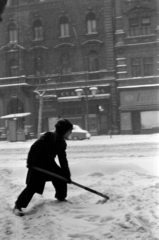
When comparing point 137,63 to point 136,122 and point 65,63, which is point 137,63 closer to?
point 136,122

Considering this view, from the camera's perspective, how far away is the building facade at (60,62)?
3.91 metres

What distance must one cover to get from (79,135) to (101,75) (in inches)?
44.5

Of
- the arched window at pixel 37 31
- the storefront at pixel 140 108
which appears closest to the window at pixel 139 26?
the storefront at pixel 140 108

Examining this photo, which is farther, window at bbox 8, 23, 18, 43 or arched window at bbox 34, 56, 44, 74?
arched window at bbox 34, 56, 44, 74

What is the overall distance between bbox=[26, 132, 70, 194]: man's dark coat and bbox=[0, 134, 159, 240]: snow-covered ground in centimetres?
30

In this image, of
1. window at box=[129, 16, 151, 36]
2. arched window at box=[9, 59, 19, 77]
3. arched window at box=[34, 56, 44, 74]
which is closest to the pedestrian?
arched window at box=[9, 59, 19, 77]

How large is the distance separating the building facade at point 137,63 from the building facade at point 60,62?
17 cm

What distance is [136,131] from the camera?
182 inches

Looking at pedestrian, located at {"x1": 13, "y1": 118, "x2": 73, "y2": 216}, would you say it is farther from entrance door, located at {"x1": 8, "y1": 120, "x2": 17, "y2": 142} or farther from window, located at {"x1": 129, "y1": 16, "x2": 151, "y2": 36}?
window, located at {"x1": 129, "y1": 16, "x2": 151, "y2": 36}

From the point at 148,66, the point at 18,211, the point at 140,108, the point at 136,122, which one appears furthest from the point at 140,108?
the point at 18,211

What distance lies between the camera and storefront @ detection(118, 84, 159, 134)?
4.05m

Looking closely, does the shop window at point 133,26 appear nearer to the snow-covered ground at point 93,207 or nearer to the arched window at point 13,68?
the snow-covered ground at point 93,207

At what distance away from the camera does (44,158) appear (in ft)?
9.02

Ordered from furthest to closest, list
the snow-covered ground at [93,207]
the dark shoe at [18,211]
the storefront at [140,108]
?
the storefront at [140,108] < the dark shoe at [18,211] < the snow-covered ground at [93,207]
